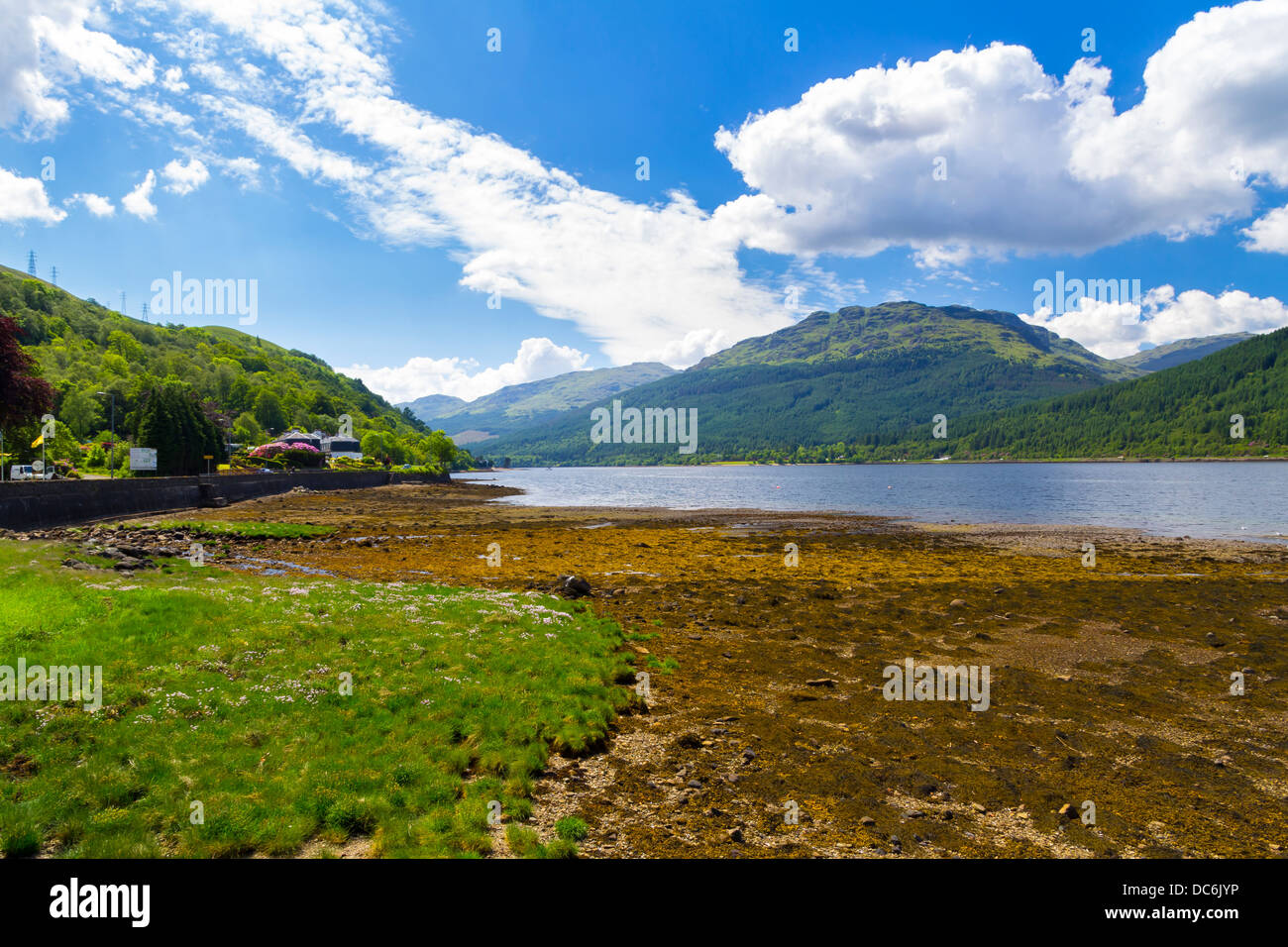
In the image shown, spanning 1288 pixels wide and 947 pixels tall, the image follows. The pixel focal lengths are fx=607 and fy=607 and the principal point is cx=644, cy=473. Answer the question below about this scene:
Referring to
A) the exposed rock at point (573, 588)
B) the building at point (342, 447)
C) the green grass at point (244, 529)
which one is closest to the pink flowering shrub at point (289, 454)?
the building at point (342, 447)

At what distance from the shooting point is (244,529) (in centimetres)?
4456

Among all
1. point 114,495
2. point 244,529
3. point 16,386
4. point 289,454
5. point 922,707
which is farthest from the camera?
point 289,454

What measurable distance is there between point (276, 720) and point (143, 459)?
86.0 meters

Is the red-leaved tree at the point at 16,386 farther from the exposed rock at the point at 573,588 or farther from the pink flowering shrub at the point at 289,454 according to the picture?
the pink flowering shrub at the point at 289,454

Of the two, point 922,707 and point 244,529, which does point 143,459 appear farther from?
point 922,707

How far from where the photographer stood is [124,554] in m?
26.2

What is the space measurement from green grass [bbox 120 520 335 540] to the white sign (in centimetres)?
3602

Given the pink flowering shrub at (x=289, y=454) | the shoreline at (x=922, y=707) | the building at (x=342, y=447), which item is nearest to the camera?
the shoreline at (x=922, y=707)

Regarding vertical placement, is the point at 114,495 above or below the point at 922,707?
above

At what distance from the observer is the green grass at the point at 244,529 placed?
139ft

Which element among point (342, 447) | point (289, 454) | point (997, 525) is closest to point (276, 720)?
point (997, 525)

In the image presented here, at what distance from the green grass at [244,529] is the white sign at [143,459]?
118 feet
